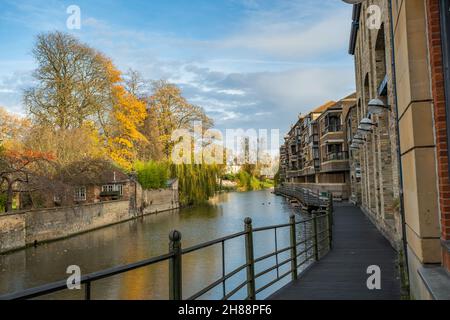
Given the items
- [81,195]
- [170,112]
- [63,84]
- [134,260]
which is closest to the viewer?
[134,260]

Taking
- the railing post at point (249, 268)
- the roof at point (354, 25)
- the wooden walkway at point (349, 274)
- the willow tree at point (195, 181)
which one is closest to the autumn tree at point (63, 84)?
the willow tree at point (195, 181)

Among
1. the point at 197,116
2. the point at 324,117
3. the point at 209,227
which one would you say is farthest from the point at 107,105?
the point at 324,117

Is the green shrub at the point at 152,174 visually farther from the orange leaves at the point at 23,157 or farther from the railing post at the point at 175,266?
the railing post at the point at 175,266

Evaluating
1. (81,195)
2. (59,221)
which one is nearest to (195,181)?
(81,195)

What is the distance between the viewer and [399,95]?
190 inches

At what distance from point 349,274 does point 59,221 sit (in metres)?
18.1

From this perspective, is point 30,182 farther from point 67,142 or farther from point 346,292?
point 346,292

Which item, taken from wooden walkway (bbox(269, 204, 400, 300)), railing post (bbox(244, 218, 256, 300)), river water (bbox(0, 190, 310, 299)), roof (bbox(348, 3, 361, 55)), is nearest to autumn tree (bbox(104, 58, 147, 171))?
river water (bbox(0, 190, 310, 299))

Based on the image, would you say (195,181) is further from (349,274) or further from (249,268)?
(249,268)

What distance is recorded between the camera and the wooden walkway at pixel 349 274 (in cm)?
566

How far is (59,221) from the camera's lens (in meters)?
21.2

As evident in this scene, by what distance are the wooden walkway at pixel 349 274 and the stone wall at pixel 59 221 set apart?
1393 cm
